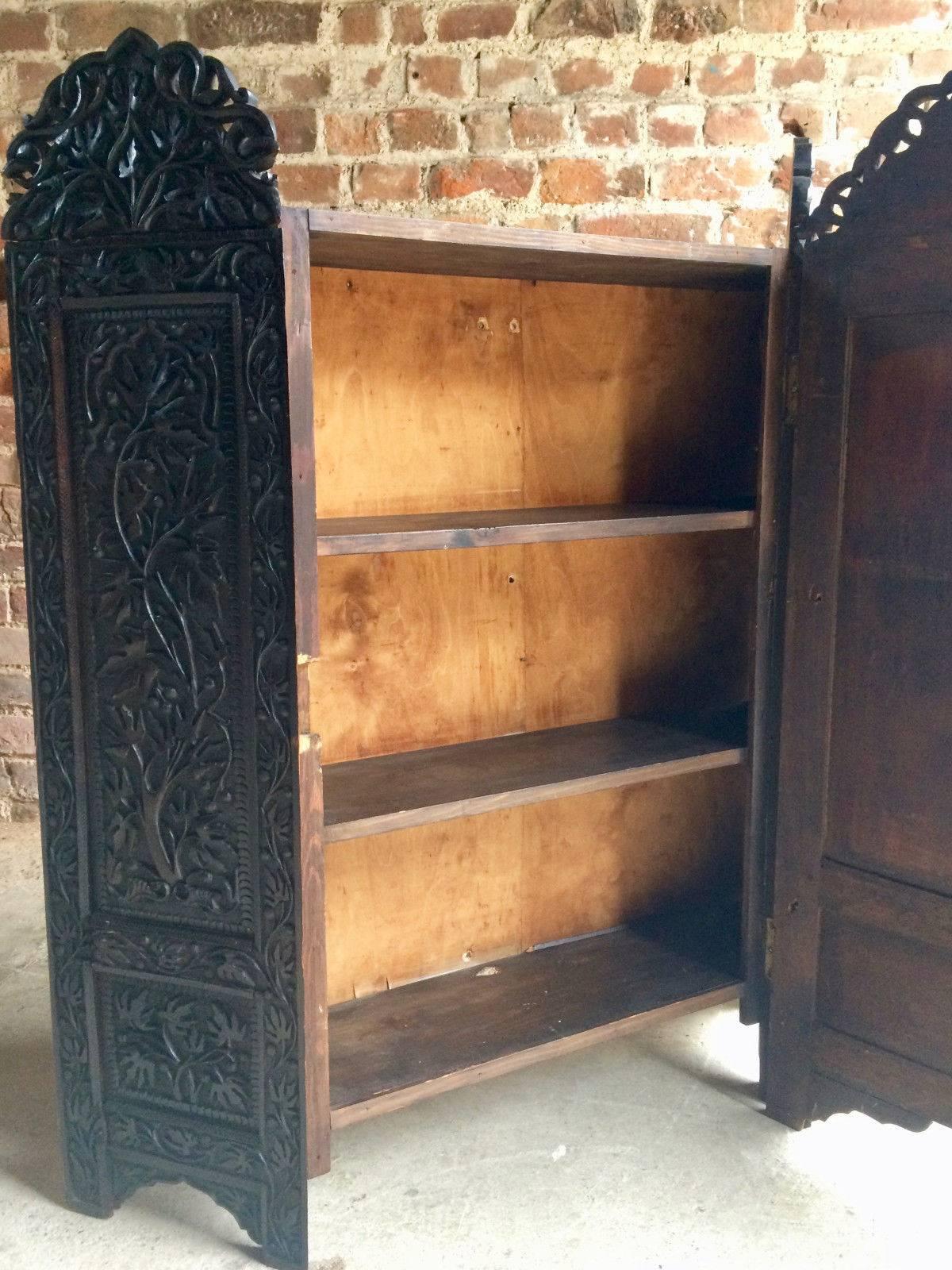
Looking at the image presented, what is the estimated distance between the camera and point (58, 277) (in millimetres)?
1633

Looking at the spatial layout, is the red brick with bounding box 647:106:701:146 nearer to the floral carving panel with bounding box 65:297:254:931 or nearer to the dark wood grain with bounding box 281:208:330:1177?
the dark wood grain with bounding box 281:208:330:1177

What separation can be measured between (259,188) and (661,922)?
5.33 feet

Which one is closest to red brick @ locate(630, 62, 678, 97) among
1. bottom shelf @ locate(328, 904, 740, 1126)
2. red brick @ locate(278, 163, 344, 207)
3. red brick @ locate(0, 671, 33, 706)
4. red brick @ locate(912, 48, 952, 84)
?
red brick @ locate(912, 48, 952, 84)

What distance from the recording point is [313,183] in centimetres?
276

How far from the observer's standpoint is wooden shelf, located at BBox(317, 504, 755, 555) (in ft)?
5.61

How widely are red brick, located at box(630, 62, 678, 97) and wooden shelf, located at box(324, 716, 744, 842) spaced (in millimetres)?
1419

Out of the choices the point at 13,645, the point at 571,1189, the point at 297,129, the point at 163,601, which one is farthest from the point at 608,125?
the point at 571,1189

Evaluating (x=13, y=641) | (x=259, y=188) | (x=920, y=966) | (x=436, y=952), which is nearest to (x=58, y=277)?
(x=259, y=188)

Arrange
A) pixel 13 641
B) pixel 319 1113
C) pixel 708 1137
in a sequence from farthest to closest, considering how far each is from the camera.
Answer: pixel 13 641 → pixel 708 1137 → pixel 319 1113

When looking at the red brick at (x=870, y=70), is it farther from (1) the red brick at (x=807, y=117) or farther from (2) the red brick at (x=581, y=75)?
(2) the red brick at (x=581, y=75)

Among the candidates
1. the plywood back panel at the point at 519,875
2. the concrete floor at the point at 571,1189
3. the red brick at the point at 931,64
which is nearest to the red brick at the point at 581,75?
the red brick at the point at 931,64

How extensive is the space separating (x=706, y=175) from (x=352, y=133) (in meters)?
Answer: 0.80

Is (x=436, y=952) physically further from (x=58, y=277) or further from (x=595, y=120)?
(x=595, y=120)

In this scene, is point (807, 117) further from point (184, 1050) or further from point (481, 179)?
point (184, 1050)
